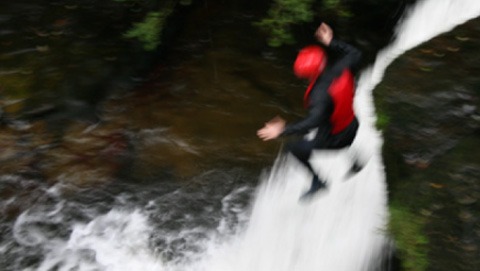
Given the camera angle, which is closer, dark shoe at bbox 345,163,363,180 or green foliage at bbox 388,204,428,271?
green foliage at bbox 388,204,428,271

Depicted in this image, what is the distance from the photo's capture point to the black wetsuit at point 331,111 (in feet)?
13.1

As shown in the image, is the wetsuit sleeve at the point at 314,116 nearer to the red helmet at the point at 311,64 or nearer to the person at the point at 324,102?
the person at the point at 324,102

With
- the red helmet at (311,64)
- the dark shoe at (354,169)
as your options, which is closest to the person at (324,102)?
the red helmet at (311,64)

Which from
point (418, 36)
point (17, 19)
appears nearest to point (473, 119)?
point (418, 36)

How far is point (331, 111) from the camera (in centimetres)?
419

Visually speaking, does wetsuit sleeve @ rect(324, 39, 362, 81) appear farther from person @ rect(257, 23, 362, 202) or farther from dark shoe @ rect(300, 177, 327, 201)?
dark shoe @ rect(300, 177, 327, 201)

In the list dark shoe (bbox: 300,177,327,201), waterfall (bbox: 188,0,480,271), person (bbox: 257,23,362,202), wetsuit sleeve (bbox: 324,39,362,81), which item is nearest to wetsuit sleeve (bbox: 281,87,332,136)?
person (bbox: 257,23,362,202)

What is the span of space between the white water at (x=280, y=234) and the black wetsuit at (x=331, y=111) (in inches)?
33.8

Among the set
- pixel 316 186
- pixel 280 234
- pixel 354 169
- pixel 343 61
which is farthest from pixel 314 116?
pixel 280 234

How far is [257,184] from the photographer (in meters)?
5.86

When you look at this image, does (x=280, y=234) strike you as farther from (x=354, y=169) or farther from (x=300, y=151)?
(x=300, y=151)

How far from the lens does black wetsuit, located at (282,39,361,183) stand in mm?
4008

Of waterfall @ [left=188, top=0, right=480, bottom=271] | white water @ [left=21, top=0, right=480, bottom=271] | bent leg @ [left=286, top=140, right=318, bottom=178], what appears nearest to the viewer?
bent leg @ [left=286, top=140, right=318, bottom=178]

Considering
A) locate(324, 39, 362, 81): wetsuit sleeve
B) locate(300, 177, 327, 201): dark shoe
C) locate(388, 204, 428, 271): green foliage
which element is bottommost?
locate(300, 177, 327, 201): dark shoe
